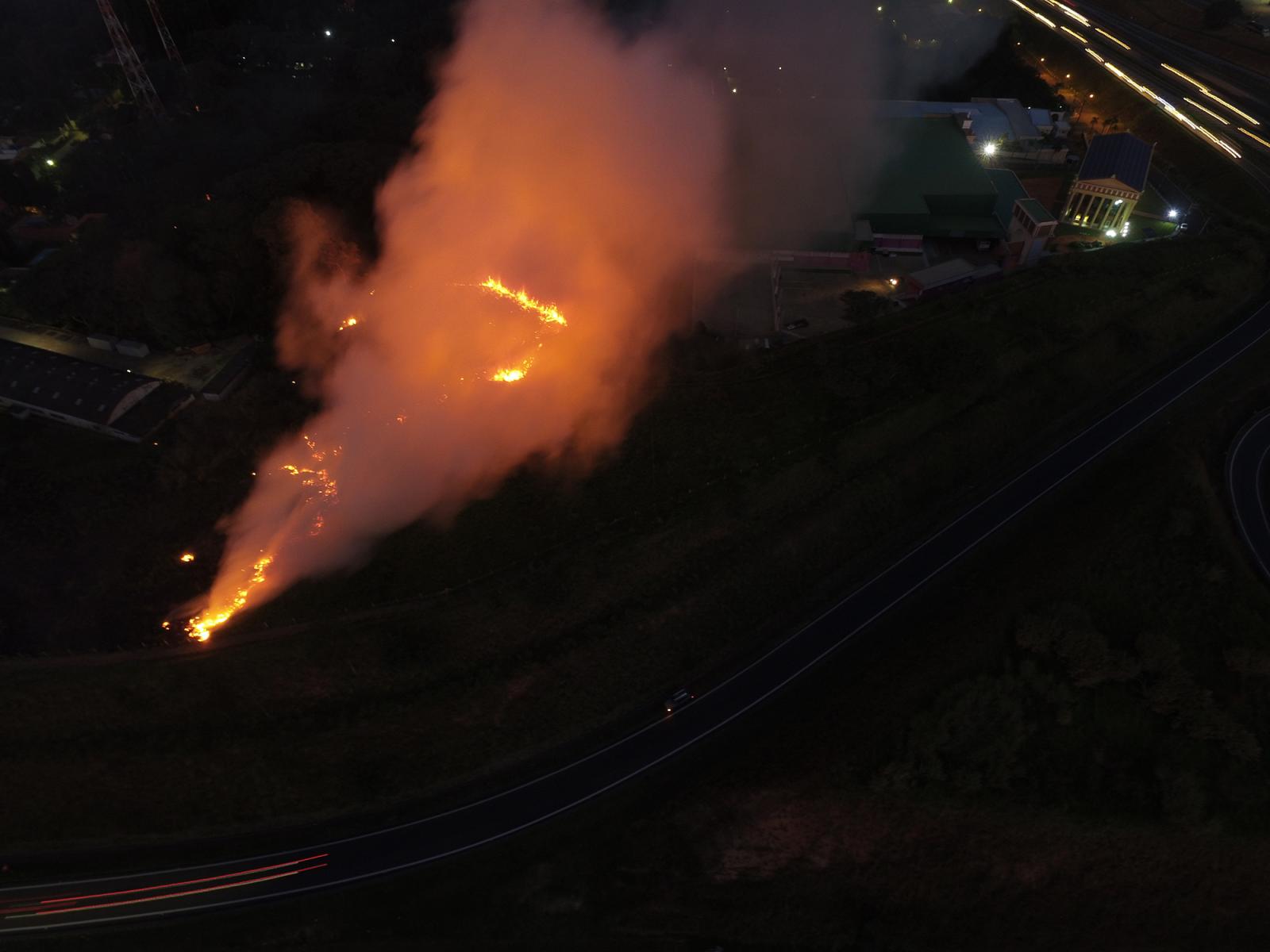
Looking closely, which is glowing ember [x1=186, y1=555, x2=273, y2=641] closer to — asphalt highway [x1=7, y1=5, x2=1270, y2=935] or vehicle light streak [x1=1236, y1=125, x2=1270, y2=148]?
asphalt highway [x1=7, y1=5, x2=1270, y2=935]

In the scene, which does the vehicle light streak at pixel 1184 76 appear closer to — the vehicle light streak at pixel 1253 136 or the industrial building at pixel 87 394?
the vehicle light streak at pixel 1253 136

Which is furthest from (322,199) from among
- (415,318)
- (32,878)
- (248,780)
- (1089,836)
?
(1089,836)

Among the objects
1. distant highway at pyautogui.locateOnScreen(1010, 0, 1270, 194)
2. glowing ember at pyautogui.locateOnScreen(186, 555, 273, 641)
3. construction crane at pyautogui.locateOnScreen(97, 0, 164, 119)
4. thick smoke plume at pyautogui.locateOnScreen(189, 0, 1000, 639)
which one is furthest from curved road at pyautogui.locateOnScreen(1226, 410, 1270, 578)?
construction crane at pyautogui.locateOnScreen(97, 0, 164, 119)

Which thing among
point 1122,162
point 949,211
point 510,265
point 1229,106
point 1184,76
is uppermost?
point 1184,76

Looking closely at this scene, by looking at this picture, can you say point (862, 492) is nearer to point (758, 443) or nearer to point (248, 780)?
point (758, 443)

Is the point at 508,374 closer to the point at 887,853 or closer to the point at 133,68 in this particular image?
the point at 887,853

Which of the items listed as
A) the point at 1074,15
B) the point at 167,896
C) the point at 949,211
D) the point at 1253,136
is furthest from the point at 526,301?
the point at 1074,15
